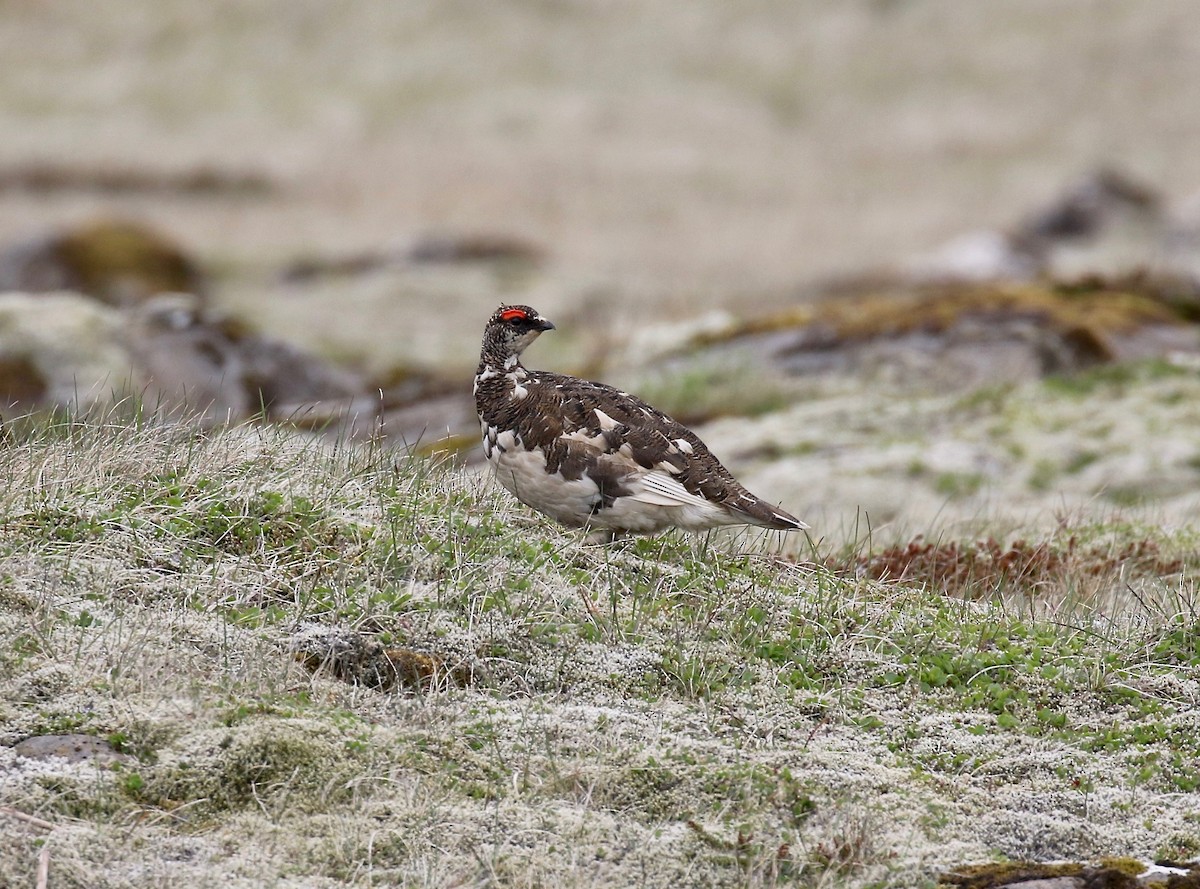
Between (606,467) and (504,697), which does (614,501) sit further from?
(504,697)

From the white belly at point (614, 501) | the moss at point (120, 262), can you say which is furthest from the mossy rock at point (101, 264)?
the white belly at point (614, 501)

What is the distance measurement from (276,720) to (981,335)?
14.8 meters

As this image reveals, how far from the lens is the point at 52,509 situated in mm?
7363

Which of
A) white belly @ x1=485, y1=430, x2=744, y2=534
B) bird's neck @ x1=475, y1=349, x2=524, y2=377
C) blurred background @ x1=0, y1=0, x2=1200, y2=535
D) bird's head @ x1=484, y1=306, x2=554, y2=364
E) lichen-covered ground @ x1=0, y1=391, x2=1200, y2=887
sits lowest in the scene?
lichen-covered ground @ x1=0, y1=391, x2=1200, y2=887

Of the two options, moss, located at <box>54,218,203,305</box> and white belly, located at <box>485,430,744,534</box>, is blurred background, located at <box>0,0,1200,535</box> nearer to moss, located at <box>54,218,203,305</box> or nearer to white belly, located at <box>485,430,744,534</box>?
moss, located at <box>54,218,203,305</box>

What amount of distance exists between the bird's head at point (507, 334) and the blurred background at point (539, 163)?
29.2ft

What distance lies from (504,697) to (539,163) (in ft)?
142

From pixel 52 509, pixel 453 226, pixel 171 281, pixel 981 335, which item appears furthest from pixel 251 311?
pixel 52 509

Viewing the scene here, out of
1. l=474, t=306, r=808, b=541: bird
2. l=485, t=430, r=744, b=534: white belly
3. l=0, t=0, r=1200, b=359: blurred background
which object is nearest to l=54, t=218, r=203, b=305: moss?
l=0, t=0, r=1200, b=359: blurred background

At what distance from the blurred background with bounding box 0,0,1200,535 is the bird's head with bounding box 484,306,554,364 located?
8895mm

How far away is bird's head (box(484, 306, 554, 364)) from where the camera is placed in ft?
28.7

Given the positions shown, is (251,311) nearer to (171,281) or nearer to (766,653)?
(171,281)

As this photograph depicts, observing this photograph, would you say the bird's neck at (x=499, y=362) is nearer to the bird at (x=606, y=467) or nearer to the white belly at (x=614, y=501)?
the bird at (x=606, y=467)

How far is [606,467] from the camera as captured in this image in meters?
7.93
